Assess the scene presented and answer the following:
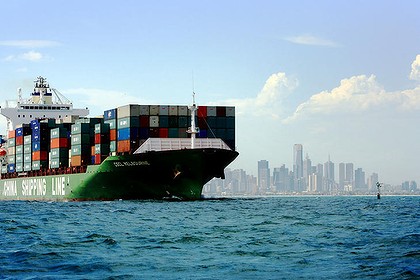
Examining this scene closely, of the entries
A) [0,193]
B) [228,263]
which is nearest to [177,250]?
[228,263]

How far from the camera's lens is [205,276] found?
19328 mm

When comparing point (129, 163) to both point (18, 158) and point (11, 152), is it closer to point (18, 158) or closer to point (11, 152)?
point (18, 158)

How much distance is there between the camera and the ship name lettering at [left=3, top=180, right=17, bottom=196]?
94062 millimetres

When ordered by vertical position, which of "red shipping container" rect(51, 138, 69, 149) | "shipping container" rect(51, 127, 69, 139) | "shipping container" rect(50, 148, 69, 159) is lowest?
"shipping container" rect(50, 148, 69, 159)

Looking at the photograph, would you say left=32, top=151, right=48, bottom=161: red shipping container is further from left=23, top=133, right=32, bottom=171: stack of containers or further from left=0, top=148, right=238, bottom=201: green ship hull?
left=0, top=148, right=238, bottom=201: green ship hull

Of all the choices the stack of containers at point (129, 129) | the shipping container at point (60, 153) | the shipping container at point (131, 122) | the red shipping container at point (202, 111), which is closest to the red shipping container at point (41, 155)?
the shipping container at point (60, 153)

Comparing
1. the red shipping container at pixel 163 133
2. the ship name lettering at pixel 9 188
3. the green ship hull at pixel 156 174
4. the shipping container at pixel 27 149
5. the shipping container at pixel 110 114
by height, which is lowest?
the ship name lettering at pixel 9 188

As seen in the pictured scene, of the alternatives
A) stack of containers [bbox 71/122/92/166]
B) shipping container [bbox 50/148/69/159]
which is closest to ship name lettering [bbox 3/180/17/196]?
shipping container [bbox 50/148/69/159]

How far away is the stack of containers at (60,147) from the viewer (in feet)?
262

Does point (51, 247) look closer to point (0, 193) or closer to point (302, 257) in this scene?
point (302, 257)

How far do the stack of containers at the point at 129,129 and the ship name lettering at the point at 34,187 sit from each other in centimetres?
1835

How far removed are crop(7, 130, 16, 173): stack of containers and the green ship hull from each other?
23340 mm

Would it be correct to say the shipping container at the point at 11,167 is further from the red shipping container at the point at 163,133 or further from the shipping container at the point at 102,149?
the red shipping container at the point at 163,133

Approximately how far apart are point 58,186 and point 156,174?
18689 mm
